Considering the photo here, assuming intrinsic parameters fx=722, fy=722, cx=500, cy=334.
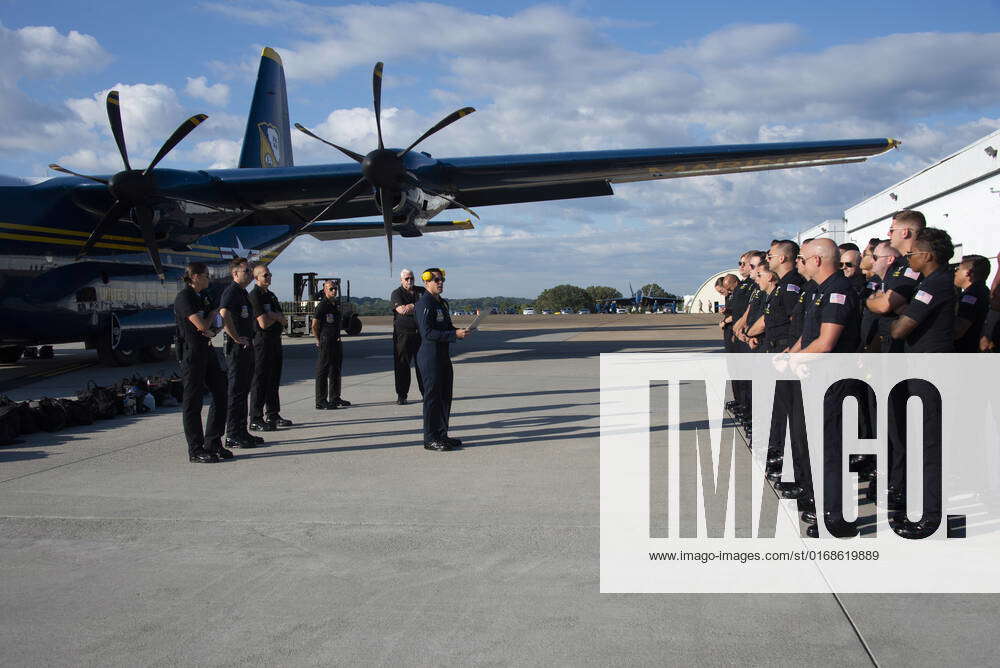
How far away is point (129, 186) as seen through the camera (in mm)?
12680

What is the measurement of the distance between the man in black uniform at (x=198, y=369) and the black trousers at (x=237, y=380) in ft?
0.97

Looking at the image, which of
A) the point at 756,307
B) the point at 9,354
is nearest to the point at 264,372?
the point at 756,307

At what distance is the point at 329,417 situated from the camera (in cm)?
881

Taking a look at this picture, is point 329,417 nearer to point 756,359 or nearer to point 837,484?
point 756,359

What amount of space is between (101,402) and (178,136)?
6103 mm

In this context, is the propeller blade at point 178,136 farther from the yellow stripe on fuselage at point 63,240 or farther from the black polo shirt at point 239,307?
the black polo shirt at point 239,307

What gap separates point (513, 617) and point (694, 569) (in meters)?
1.11

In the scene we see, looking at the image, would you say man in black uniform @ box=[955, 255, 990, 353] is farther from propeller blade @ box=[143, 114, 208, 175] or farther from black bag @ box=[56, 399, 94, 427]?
propeller blade @ box=[143, 114, 208, 175]

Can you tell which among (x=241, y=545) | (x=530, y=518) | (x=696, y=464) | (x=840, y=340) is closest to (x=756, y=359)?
(x=696, y=464)

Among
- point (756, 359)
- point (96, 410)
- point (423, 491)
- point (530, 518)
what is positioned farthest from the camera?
point (96, 410)

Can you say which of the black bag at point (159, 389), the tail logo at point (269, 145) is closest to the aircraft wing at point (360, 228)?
the tail logo at point (269, 145)

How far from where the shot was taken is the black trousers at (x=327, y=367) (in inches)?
369

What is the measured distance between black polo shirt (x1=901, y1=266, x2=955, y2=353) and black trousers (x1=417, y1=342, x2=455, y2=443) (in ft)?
12.8

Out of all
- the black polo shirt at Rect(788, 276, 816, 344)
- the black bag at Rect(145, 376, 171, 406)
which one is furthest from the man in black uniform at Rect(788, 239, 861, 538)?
the black bag at Rect(145, 376, 171, 406)
